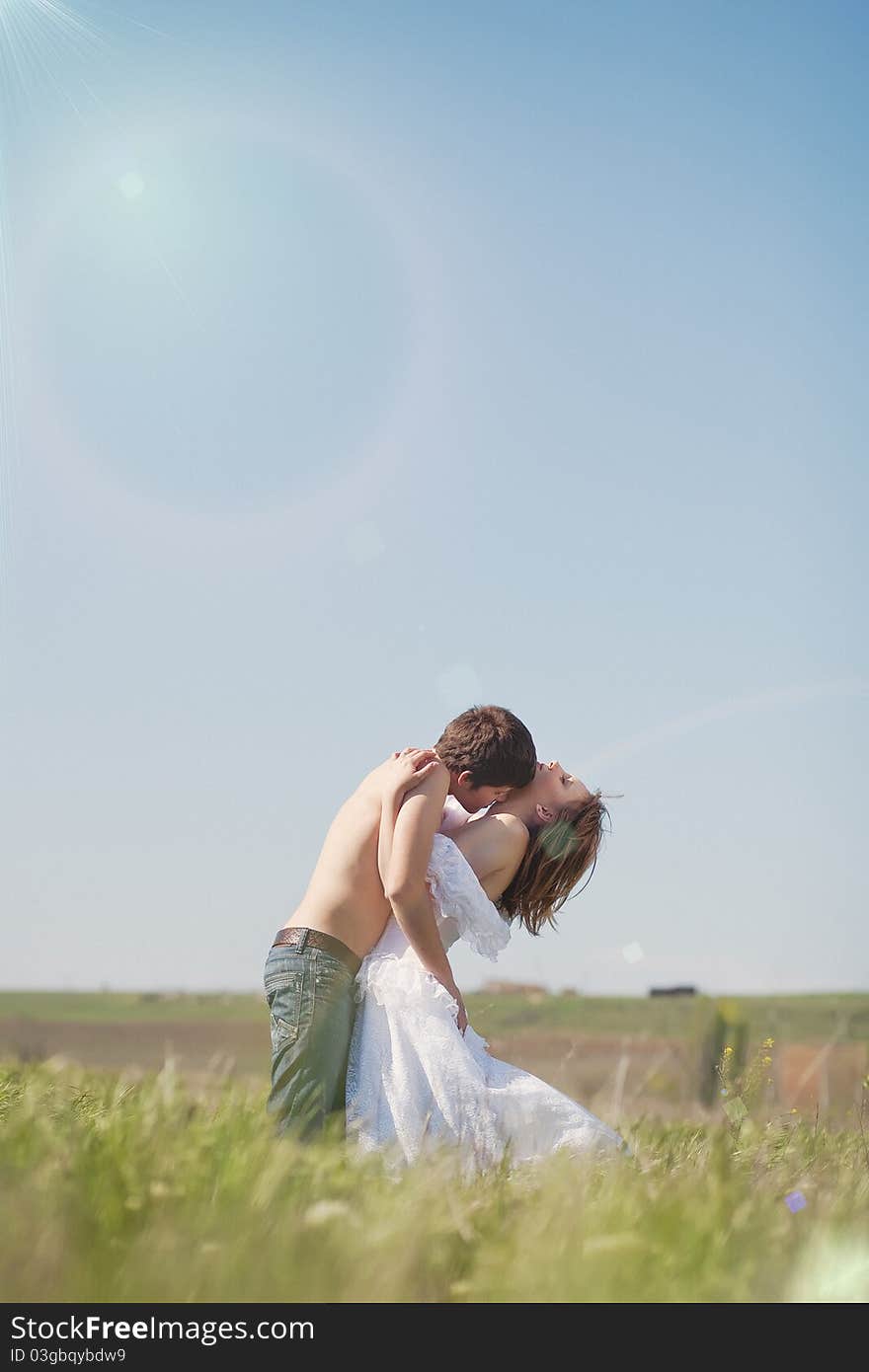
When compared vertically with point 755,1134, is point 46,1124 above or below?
above

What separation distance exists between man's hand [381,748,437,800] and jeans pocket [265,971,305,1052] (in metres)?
0.94

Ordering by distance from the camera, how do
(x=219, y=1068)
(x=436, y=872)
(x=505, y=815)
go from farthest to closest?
(x=505, y=815), (x=436, y=872), (x=219, y=1068)

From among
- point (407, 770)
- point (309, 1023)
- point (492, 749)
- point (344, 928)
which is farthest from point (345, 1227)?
point (492, 749)

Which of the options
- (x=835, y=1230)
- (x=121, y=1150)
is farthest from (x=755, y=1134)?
(x=121, y=1150)

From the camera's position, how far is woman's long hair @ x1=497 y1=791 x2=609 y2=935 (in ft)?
19.8

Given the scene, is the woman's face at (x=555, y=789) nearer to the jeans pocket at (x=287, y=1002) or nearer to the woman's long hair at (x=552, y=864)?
the woman's long hair at (x=552, y=864)

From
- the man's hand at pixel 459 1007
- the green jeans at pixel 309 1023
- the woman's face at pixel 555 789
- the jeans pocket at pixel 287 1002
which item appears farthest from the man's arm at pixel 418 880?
the woman's face at pixel 555 789

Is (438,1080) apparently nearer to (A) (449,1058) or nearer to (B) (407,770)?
(A) (449,1058)

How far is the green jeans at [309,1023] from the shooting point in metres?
5.07

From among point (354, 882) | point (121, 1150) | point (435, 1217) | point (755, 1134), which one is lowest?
point (755, 1134)

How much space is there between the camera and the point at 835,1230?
319 cm

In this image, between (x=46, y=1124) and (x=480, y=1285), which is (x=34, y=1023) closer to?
(x=46, y=1124)

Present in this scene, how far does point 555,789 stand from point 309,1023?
5.79ft
